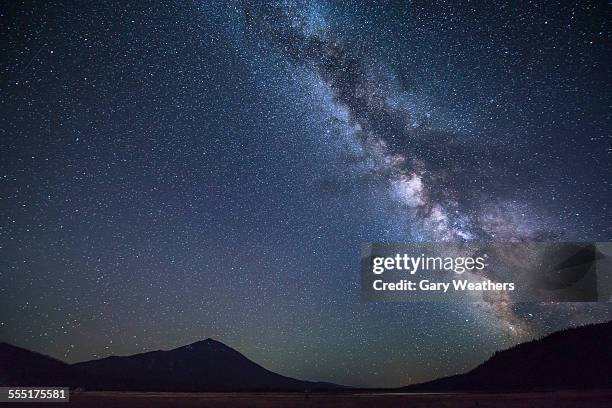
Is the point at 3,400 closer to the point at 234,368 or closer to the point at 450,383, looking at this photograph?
the point at 450,383

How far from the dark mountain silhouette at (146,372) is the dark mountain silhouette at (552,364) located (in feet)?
52.5

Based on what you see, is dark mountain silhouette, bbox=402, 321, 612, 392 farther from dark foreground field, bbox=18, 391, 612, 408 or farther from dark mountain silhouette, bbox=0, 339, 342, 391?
dark foreground field, bbox=18, 391, 612, 408

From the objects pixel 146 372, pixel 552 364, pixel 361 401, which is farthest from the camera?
pixel 146 372

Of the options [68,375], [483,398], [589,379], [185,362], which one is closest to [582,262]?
[483,398]

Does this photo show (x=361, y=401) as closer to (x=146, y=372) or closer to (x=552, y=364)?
(x=552, y=364)

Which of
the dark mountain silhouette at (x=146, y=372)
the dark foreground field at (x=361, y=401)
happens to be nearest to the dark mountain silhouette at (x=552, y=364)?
the dark mountain silhouette at (x=146, y=372)

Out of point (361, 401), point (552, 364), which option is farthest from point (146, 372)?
point (361, 401)

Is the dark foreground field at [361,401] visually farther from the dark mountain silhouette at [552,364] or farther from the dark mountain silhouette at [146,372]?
the dark mountain silhouette at [552,364]

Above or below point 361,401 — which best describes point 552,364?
below

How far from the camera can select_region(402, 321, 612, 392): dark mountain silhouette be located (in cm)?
4822

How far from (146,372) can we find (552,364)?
142 ft

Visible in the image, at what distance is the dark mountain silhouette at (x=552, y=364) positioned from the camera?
48.2 metres

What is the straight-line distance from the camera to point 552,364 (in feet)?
173

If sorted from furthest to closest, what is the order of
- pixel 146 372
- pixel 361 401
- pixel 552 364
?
pixel 146 372, pixel 552 364, pixel 361 401
